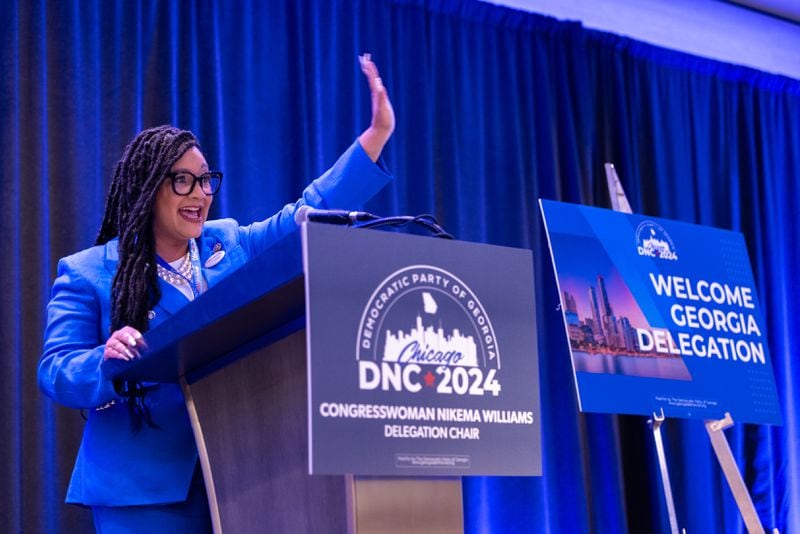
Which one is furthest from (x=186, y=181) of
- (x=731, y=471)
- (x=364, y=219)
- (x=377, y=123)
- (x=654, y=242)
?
(x=731, y=471)

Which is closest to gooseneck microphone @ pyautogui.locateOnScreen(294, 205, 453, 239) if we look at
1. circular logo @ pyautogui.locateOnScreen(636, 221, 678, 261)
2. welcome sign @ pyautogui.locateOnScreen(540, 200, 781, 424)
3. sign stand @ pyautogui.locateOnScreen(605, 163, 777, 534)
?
welcome sign @ pyautogui.locateOnScreen(540, 200, 781, 424)

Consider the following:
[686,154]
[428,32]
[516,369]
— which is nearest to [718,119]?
[686,154]

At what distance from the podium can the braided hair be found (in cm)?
12

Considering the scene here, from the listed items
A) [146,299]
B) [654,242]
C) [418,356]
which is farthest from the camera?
[654,242]

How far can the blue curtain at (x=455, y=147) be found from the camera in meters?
3.22

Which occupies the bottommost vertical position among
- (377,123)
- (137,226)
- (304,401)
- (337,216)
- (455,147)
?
(304,401)

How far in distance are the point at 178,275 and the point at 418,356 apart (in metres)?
0.72

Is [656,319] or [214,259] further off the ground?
[656,319]

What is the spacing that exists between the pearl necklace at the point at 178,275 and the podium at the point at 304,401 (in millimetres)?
207

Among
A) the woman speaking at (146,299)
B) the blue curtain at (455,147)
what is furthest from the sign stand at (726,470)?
the woman speaking at (146,299)

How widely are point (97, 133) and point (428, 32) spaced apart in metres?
1.46

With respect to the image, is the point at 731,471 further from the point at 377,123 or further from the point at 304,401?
the point at 304,401

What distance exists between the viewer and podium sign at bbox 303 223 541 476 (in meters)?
1.11

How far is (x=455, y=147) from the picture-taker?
4.21m
